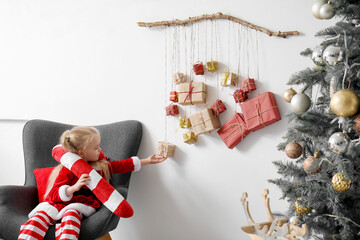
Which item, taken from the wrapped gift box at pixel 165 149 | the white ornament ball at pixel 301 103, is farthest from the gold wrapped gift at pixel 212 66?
the white ornament ball at pixel 301 103

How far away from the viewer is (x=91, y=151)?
6.73ft

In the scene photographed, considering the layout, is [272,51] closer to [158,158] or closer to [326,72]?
[326,72]

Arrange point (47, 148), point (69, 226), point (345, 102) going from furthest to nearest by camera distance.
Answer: point (47, 148) < point (69, 226) < point (345, 102)

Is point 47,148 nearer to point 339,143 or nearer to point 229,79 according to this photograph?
point 229,79

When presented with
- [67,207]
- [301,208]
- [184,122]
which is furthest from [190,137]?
[301,208]

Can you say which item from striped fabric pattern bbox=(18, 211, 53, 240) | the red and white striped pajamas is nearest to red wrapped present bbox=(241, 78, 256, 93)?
the red and white striped pajamas

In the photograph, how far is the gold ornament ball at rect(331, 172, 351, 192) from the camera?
1.13m

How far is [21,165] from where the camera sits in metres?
2.88

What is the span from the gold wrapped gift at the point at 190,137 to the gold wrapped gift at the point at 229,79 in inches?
14.4

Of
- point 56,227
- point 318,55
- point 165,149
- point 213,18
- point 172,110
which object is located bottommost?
point 56,227

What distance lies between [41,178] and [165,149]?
2.55 ft

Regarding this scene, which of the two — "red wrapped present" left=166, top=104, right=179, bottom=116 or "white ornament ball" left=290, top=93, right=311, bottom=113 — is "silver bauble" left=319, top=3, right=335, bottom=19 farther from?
"red wrapped present" left=166, top=104, right=179, bottom=116

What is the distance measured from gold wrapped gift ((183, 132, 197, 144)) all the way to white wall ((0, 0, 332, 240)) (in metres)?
0.05

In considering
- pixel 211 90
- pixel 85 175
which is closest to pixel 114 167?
pixel 85 175
